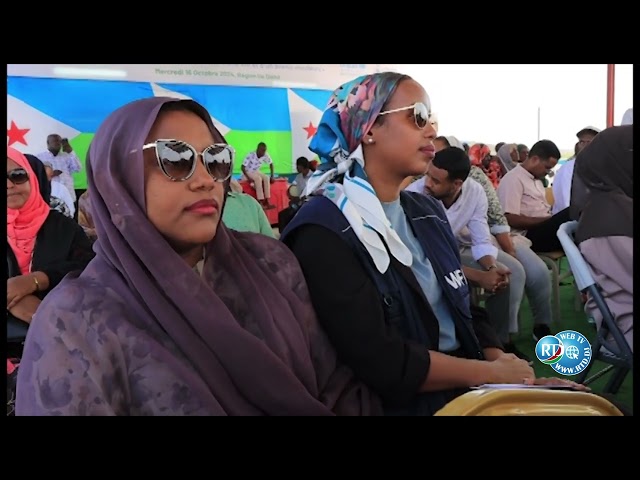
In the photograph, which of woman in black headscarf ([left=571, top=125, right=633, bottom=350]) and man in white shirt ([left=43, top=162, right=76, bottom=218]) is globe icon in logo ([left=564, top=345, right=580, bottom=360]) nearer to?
woman in black headscarf ([left=571, top=125, right=633, bottom=350])

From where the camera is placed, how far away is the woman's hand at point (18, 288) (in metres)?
1.45

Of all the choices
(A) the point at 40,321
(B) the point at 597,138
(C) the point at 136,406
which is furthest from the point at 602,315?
(A) the point at 40,321

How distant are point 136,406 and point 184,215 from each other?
1.09 ft

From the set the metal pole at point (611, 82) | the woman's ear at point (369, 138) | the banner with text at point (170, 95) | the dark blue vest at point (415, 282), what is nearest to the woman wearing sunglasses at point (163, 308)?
the banner with text at point (170, 95)

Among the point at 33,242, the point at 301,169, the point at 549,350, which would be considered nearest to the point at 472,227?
the point at 301,169

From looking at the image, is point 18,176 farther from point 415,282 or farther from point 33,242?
point 415,282

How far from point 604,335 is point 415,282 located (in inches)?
34.6

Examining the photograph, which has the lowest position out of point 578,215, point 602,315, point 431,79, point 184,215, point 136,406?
point 602,315

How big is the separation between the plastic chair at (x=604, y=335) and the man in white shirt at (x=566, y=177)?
11.5 inches

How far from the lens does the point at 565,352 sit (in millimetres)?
1432

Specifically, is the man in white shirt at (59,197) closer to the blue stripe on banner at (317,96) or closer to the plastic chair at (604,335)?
the blue stripe on banner at (317,96)

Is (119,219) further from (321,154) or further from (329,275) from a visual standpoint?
(321,154)

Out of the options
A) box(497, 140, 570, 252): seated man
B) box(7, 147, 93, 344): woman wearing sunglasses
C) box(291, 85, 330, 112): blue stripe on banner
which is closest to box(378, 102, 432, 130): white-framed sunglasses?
box(291, 85, 330, 112): blue stripe on banner
